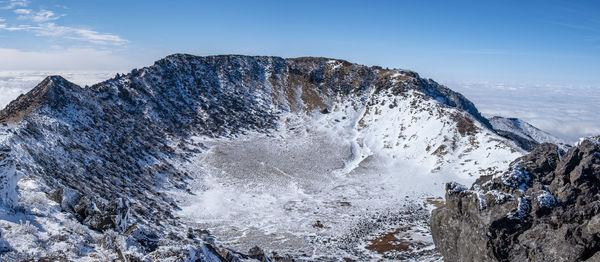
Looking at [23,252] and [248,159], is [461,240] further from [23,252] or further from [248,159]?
[248,159]

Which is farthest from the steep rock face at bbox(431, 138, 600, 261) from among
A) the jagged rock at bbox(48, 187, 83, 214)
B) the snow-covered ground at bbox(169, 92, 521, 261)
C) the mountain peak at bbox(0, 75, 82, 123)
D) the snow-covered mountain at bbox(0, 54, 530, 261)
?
the mountain peak at bbox(0, 75, 82, 123)

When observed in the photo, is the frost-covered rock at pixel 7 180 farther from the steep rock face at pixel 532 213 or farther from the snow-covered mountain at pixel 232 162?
the steep rock face at pixel 532 213

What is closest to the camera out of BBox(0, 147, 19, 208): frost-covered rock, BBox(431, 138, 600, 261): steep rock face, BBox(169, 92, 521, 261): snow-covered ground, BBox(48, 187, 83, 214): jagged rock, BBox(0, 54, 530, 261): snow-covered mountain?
BBox(431, 138, 600, 261): steep rock face

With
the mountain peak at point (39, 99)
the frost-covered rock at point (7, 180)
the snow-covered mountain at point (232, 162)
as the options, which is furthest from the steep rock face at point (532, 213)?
the mountain peak at point (39, 99)

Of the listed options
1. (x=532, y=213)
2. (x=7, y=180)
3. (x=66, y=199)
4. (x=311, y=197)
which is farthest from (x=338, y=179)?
(x=7, y=180)

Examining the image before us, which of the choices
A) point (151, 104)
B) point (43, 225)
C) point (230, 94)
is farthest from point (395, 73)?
point (43, 225)

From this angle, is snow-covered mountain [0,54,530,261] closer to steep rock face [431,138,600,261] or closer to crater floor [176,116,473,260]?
crater floor [176,116,473,260]
